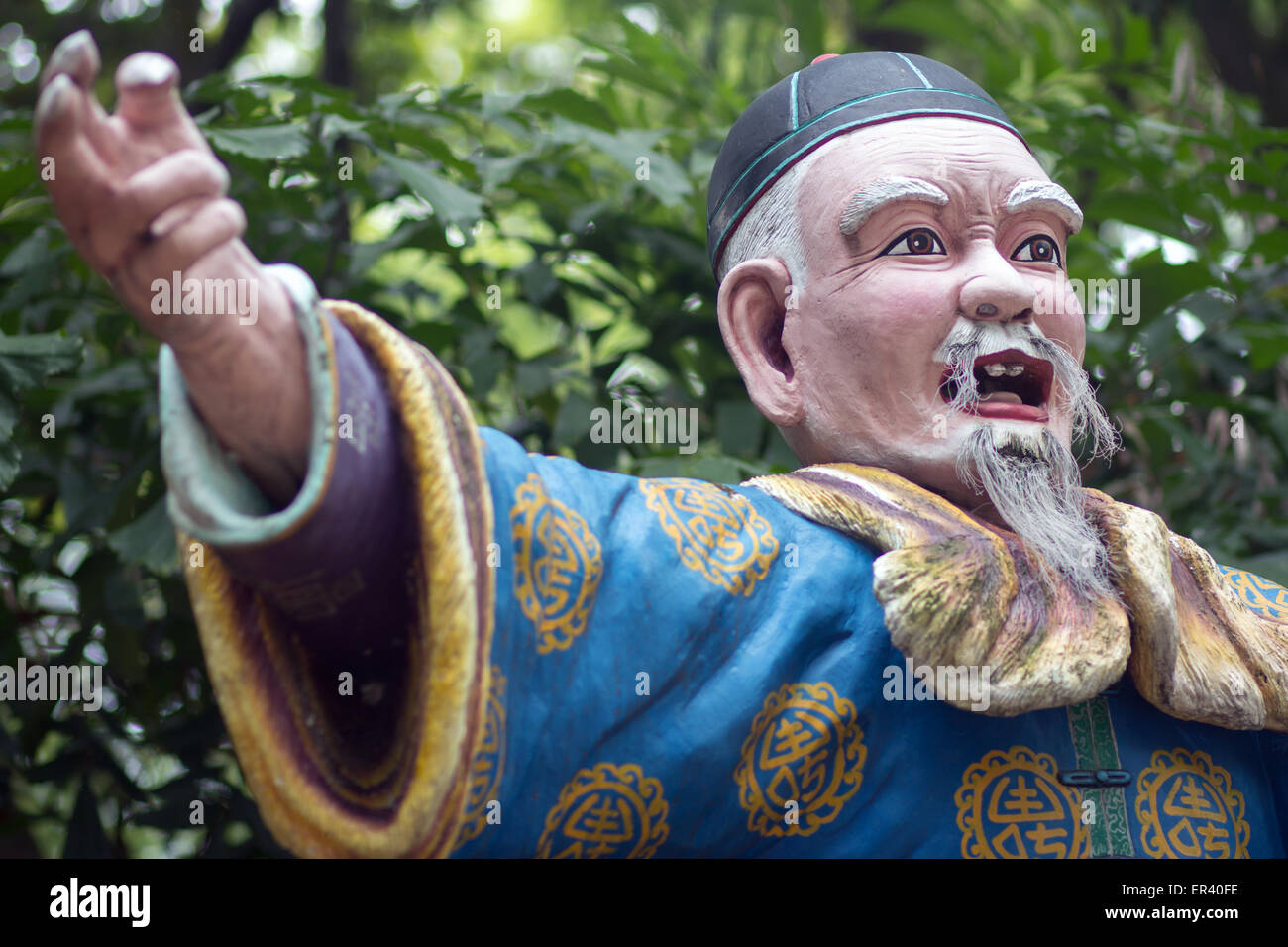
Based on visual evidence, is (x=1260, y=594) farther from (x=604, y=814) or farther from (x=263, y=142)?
(x=263, y=142)

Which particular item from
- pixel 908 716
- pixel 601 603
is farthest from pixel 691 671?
pixel 908 716

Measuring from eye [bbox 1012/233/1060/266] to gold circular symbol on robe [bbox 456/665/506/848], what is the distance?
108cm

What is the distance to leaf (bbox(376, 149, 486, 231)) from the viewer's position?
2.38m

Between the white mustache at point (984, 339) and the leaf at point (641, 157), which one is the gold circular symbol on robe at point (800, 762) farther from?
the leaf at point (641, 157)

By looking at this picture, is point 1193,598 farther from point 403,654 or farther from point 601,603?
point 403,654

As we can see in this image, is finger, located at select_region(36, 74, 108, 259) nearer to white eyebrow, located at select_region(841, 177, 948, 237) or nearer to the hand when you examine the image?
the hand

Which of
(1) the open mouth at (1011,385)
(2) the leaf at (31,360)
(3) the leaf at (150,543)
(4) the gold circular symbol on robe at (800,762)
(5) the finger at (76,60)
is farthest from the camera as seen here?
(3) the leaf at (150,543)

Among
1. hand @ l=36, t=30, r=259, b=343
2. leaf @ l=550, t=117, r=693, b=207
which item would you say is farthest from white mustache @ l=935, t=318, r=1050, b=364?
hand @ l=36, t=30, r=259, b=343

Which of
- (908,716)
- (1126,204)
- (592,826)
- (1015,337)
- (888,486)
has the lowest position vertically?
(592,826)

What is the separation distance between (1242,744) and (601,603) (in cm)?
100

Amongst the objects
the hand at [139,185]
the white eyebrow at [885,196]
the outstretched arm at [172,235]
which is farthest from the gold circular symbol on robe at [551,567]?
the white eyebrow at [885,196]

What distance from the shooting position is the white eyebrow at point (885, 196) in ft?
6.32

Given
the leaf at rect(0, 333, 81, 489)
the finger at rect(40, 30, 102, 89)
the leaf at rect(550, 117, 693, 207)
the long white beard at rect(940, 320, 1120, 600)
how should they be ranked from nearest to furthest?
the finger at rect(40, 30, 102, 89)
the long white beard at rect(940, 320, 1120, 600)
the leaf at rect(0, 333, 81, 489)
the leaf at rect(550, 117, 693, 207)

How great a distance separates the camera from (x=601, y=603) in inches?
63.6
